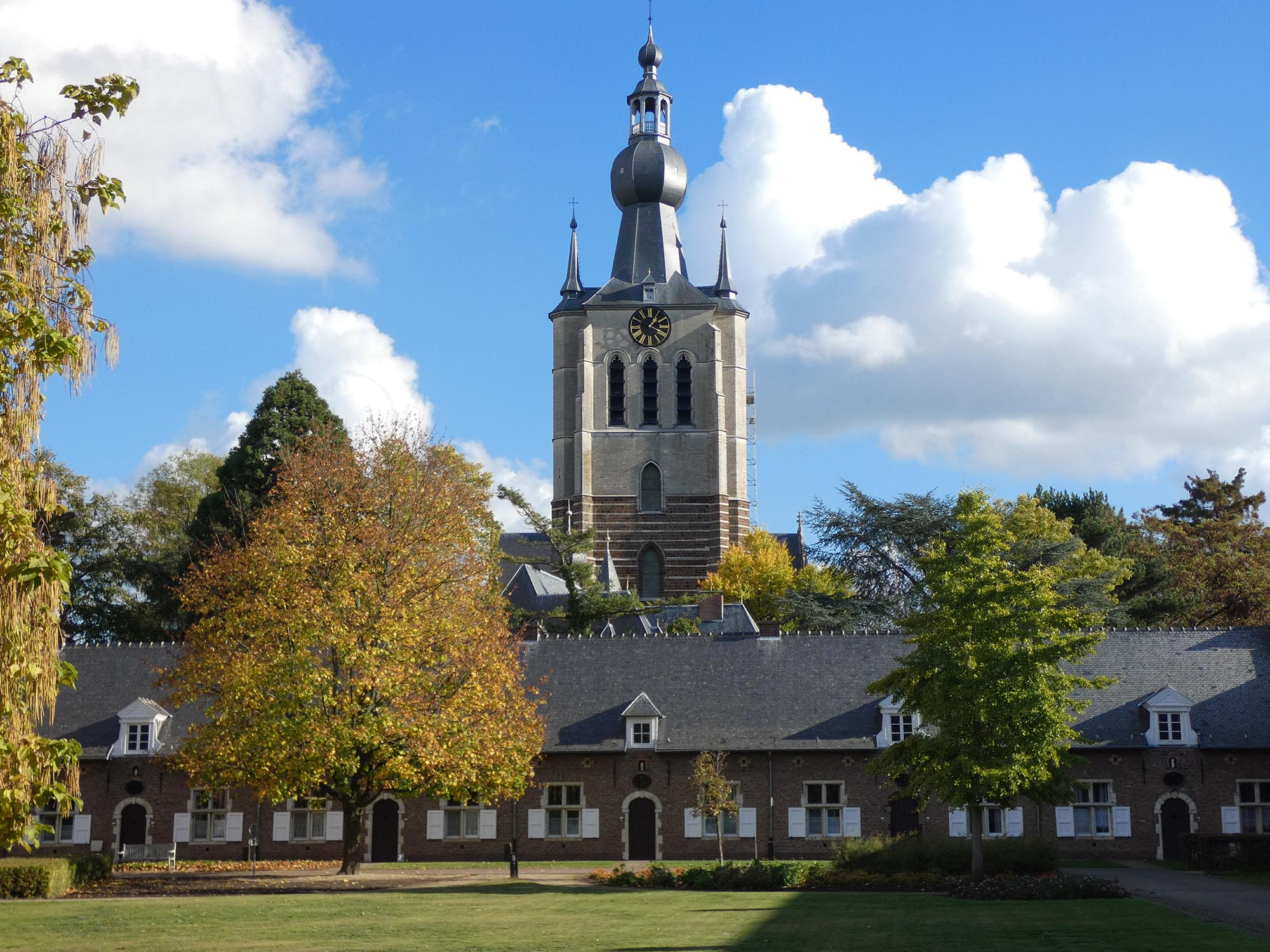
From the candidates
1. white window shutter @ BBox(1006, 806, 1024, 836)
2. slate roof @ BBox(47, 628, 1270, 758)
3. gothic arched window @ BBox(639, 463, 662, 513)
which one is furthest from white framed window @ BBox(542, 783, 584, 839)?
gothic arched window @ BBox(639, 463, 662, 513)

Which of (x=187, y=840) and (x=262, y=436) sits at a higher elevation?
(x=262, y=436)

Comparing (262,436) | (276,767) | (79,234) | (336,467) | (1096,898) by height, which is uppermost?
(262,436)

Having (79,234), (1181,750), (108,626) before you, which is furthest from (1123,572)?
(79,234)

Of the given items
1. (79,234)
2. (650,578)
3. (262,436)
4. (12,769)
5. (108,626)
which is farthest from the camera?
(650,578)

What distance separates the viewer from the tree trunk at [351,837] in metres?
31.2

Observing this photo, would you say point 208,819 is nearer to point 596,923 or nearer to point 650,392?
point 596,923

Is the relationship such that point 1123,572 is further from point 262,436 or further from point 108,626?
point 108,626

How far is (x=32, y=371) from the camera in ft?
38.9

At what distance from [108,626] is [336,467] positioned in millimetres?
27733

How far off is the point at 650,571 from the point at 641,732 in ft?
152

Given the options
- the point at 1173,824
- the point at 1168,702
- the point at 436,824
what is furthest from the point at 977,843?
the point at 436,824

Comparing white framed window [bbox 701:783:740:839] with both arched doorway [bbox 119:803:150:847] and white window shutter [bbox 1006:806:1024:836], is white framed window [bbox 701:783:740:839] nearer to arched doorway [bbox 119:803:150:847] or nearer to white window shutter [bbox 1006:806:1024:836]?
white window shutter [bbox 1006:806:1024:836]

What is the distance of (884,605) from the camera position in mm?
58031

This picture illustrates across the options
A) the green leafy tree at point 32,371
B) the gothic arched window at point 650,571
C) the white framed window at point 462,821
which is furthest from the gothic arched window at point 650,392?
the green leafy tree at point 32,371
